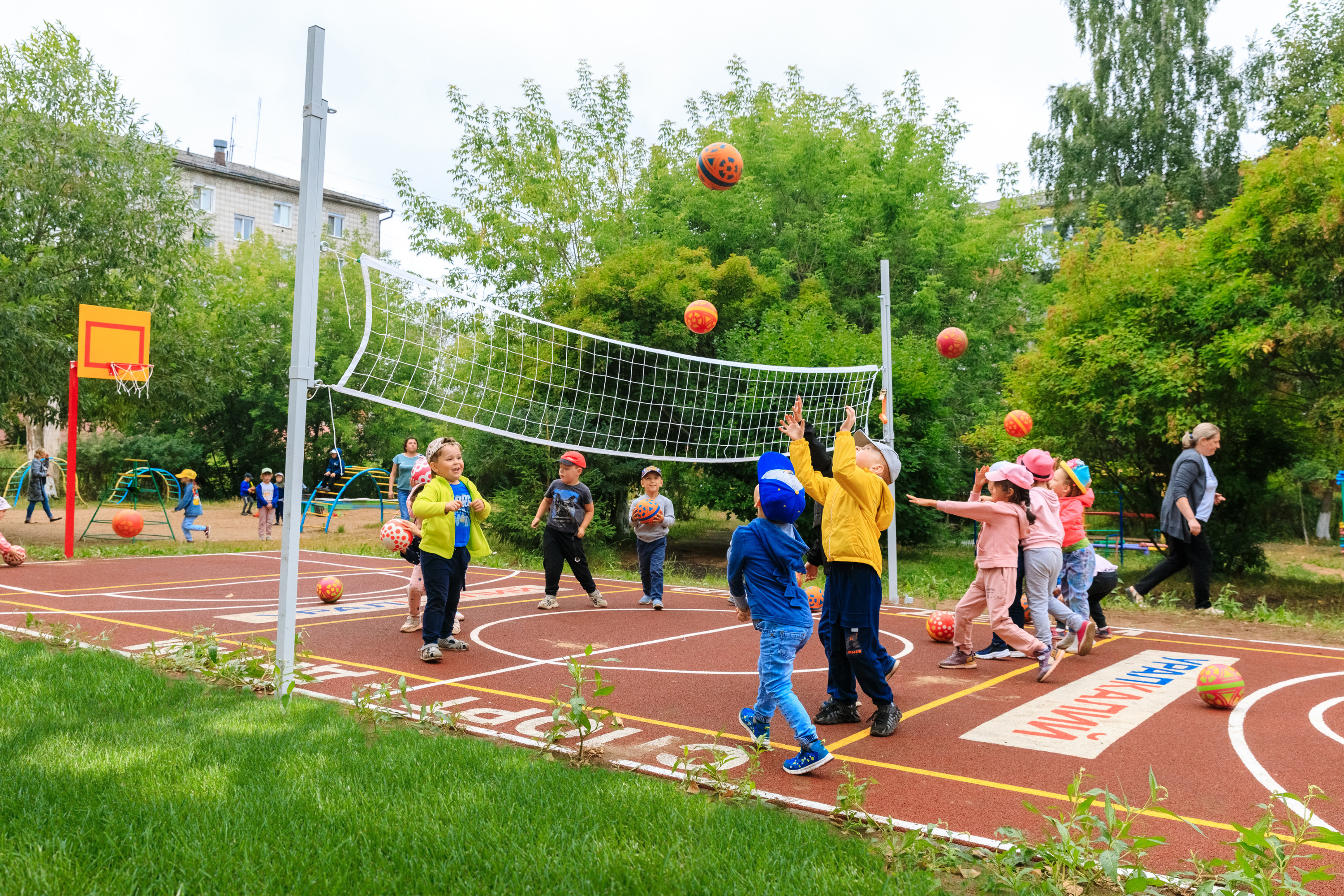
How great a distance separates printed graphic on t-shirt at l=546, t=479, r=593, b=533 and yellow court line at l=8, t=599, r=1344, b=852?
339 cm

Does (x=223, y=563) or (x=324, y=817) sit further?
(x=223, y=563)

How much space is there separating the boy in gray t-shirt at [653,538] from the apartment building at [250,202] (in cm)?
4025

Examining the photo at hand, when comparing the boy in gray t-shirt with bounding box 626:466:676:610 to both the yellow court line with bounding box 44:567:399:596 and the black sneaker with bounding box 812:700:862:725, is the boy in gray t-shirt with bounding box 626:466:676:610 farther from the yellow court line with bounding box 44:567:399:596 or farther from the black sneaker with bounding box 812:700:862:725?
the black sneaker with bounding box 812:700:862:725

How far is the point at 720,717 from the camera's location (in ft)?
18.7

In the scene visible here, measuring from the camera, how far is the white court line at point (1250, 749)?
13.0 feet

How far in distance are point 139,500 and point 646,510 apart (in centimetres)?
2946

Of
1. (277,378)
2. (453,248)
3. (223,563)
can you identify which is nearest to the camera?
(223,563)

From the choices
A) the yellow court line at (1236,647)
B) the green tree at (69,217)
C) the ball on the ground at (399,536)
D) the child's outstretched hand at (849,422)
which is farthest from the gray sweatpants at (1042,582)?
the green tree at (69,217)

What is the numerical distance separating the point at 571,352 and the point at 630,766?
16220 millimetres

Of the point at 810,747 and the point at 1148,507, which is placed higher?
the point at 1148,507

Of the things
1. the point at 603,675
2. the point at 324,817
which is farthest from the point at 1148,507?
the point at 324,817

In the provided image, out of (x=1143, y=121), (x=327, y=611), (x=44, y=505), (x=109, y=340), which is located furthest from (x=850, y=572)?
(x=1143, y=121)

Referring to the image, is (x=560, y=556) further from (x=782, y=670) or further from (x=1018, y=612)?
(x=782, y=670)

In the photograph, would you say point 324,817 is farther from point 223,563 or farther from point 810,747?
point 223,563
